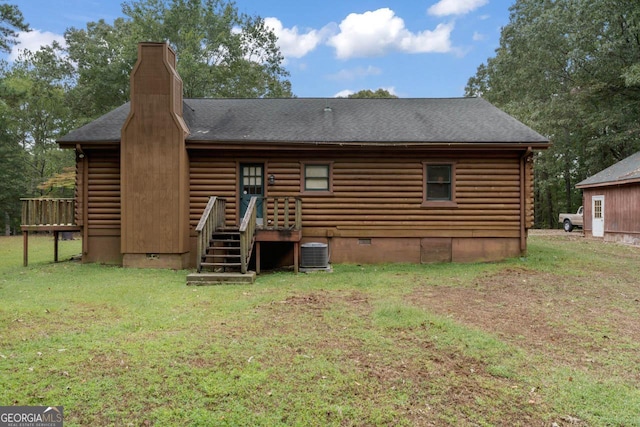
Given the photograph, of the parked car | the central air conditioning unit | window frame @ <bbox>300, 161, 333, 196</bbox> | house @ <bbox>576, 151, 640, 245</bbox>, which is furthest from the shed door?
the central air conditioning unit

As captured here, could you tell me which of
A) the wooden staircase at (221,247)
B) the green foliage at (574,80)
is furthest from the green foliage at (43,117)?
the green foliage at (574,80)

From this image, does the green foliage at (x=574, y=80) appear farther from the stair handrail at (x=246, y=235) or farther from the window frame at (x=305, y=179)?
the stair handrail at (x=246, y=235)

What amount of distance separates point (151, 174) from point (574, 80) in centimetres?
2709

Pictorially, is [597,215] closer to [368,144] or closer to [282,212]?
[368,144]

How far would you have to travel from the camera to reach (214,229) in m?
9.76

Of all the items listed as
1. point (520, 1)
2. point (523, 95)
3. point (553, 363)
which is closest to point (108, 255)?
point (553, 363)

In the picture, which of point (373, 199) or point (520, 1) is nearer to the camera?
point (373, 199)

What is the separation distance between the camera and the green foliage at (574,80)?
2225cm

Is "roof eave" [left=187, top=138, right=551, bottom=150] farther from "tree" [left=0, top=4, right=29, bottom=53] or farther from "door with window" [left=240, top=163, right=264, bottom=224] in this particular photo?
"tree" [left=0, top=4, right=29, bottom=53]

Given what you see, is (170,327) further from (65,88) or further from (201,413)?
(65,88)

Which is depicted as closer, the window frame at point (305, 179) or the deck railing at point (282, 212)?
the deck railing at point (282, 212)

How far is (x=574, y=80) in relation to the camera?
82.3ft

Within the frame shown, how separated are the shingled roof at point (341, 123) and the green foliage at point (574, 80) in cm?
1364

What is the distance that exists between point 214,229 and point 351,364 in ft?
21.9
